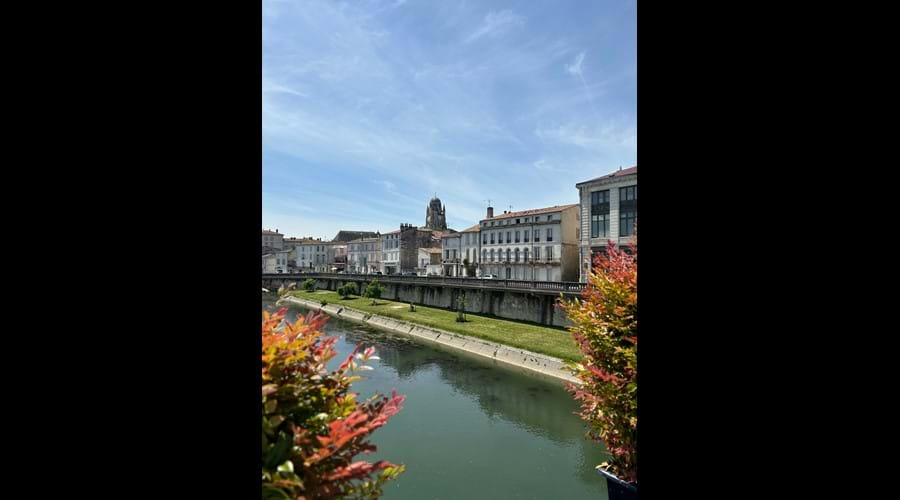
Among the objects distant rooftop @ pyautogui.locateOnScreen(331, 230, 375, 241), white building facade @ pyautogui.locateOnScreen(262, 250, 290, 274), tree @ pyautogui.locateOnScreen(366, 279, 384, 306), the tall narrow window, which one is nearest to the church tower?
distant rooftop @ pyautogui.locateOnScreen(331, 230, 375, 241)

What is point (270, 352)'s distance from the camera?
1.61 meters

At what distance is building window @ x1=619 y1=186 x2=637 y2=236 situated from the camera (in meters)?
21.3

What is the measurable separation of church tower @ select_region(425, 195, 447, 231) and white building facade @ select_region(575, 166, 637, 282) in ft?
152

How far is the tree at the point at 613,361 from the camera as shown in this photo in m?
3.77

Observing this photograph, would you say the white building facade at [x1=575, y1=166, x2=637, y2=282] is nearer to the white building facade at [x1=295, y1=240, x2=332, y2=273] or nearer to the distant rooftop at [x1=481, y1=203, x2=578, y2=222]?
the distant rooftop at [x1=481, y1=203, x2=578, y2=222]

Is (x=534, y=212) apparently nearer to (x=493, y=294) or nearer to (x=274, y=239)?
(x=493, y=294)

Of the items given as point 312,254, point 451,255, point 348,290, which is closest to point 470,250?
point 451,255
